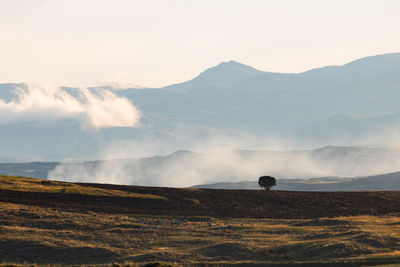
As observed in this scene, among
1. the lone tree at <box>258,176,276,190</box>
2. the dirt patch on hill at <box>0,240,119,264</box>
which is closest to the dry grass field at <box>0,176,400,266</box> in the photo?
the dirt patch on hill at <box>0,240,119,264</box>

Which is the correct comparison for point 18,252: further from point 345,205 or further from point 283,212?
point 345,205

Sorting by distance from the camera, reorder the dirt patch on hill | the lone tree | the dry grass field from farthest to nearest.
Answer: the lone tree → the dirt patch on hill → the dry grass field

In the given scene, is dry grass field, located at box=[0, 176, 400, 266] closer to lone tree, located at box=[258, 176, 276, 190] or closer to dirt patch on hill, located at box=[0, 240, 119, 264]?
dirt patch on hill, located at box=[0, 240, 119, 264]

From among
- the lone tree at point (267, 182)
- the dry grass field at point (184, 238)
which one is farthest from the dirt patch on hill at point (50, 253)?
the lone tree at point (267, 182)

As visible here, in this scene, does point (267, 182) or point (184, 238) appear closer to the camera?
point (184, 238)

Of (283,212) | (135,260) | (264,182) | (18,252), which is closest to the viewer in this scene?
(135,260)

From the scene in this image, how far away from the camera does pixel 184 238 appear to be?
6900 centimetres

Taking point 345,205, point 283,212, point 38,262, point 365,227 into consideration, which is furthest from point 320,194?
point 38,262

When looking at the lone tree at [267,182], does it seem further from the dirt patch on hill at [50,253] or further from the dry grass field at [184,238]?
the dirt patch on hill at [50,253]

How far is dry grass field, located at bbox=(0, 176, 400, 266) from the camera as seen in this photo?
57250mm

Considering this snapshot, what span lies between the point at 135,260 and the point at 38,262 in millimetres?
9582

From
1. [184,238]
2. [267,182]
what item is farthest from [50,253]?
[267,182]

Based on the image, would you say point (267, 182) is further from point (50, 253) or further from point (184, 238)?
point (50, 253)

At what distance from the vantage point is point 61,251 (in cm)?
6181
